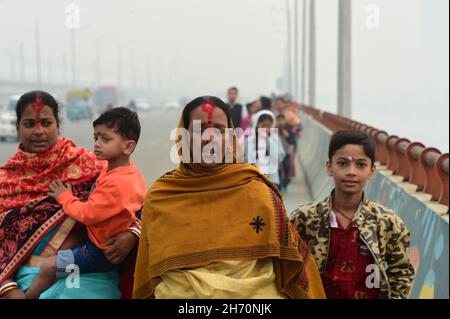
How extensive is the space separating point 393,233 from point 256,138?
7257mm

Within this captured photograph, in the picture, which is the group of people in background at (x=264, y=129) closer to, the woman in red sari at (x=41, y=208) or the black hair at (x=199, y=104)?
the woman in red sari at (x=41, y=208)

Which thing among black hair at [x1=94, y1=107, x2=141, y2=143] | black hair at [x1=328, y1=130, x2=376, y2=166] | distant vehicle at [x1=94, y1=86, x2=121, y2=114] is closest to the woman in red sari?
black hair at [x1=94, y1=107, x2=141, y2=143]

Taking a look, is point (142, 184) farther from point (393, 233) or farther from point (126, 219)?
point (393, 233)

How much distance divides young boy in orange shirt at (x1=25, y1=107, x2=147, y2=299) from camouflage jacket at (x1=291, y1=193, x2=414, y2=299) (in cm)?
73

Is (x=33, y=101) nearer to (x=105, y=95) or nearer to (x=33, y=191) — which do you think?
(x=33, y=191)

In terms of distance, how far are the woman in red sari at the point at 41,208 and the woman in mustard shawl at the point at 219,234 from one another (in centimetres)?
44

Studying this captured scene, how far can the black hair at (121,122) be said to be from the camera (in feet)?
12.6

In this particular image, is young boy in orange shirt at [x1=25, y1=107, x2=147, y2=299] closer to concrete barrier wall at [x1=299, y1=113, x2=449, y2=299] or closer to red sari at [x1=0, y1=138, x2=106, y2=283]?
red sari at [x1=0, y1=138, x2=106, y2=283]

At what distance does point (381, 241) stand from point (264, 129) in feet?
23.0

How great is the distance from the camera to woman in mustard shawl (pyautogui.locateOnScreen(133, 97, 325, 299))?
3.22m

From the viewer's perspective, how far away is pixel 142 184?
12.6 feet

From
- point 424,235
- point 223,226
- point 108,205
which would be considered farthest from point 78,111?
point 223,226

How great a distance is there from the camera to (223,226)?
3.26 metres
